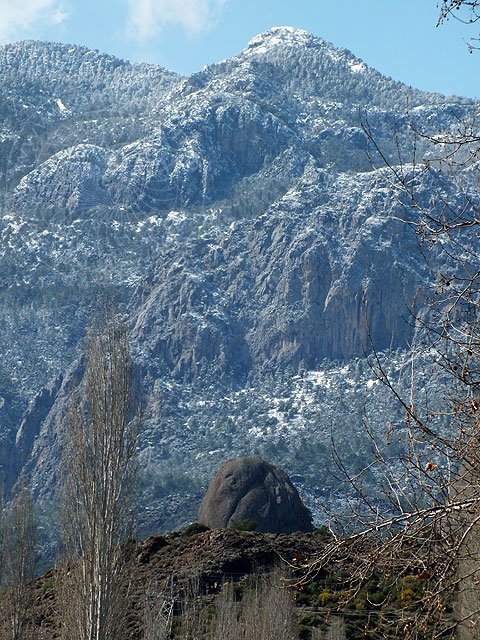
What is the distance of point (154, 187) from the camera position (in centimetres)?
18462

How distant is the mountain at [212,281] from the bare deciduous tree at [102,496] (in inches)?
3275

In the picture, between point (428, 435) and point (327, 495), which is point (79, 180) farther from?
point (428, 435)

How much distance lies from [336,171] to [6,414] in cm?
5719

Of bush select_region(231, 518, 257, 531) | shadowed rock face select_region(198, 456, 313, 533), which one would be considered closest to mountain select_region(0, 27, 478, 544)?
shadowed rock face select_region(198, 456, 313, 533)

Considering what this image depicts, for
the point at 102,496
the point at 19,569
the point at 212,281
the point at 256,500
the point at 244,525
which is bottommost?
the point at 244,525

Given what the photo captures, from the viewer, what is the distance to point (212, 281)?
159m

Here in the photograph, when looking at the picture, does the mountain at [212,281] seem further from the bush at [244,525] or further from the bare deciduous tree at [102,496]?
the bare deciduous tree at [102,496]

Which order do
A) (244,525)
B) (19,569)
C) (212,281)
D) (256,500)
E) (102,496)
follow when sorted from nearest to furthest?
(102,496) < (19,569) < (244,525) < (256,500) < (212,281)

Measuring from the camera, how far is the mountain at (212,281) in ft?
426

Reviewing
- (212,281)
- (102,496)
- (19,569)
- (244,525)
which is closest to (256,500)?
(244,525)

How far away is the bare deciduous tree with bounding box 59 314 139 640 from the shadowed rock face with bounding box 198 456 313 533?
24068mm

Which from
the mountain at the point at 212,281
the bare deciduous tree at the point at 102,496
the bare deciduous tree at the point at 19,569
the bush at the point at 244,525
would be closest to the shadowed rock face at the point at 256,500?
the bush at the point at 244,525

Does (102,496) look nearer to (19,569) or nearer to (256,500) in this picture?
(19,569)

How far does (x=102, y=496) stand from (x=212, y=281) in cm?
13732
